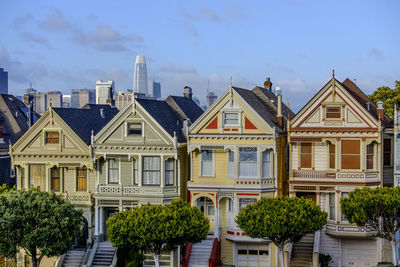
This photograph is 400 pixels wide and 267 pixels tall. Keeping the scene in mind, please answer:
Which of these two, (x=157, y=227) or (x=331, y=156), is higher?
(x=331, y=156)

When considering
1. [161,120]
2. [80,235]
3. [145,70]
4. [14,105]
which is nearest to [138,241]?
[80,235]

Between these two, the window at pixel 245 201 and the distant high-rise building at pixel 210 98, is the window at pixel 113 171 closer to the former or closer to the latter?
the window at pixel 245 201

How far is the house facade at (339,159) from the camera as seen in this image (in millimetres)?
45156

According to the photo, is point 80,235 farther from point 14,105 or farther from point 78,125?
point 14,105

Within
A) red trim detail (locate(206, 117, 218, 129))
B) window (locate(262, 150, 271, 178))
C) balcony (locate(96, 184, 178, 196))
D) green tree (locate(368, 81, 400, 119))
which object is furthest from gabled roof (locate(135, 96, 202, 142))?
green tree (locate(368, 81, 400, 119))

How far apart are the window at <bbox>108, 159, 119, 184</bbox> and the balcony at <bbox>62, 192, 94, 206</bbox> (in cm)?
189

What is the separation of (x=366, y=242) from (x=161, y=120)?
16.4 m

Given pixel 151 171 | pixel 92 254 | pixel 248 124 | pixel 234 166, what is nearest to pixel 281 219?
pixel 234 166

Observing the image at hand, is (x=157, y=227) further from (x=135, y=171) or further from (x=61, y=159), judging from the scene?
(x=61, y=159)

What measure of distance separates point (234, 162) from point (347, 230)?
28.8ft

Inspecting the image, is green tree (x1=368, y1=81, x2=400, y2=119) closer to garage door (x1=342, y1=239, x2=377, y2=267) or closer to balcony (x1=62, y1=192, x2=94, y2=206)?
garage door (x1=342, y1=239, x2=377, y2=267)

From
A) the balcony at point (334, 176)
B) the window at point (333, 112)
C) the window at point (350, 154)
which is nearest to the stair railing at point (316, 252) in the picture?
the balcony at point (334, 176)

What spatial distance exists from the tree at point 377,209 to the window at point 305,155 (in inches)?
197

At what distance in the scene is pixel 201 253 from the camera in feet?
151
